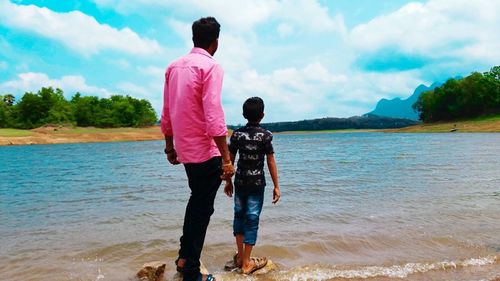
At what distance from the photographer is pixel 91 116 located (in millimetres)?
117312

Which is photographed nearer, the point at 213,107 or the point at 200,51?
the point at 213,107

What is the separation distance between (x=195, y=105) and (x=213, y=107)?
0.29 m

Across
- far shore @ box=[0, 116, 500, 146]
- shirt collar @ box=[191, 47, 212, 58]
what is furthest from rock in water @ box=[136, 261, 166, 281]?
far shore @ box=[0, 116, 500, 146]

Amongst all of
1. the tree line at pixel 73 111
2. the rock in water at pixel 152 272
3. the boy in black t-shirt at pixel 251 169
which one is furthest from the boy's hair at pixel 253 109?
the tree line at pixel 73 111

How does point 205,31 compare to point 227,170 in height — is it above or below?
above

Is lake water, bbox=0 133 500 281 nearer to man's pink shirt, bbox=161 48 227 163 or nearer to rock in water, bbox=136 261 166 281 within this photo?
rock in water, bbox=136 261 166 281

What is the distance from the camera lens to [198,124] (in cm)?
432

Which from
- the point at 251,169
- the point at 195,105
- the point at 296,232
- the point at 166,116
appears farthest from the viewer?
Result: the point at 296,232

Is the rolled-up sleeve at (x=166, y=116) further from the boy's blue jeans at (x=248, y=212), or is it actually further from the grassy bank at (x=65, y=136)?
the grassy bank at (x=65, y=136)

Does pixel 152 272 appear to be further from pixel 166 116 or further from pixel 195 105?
pixel 195 105

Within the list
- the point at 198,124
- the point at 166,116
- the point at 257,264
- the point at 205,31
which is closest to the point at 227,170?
the point at 198,124

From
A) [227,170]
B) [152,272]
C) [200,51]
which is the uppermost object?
[200,51]

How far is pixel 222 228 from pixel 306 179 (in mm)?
8441

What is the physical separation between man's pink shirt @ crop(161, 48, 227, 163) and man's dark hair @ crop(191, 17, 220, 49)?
0.34 ft
